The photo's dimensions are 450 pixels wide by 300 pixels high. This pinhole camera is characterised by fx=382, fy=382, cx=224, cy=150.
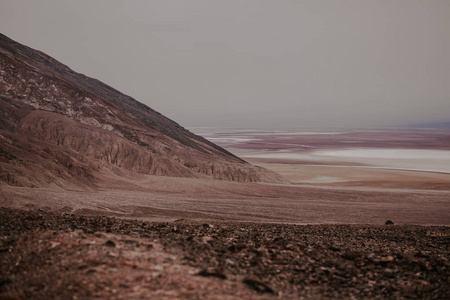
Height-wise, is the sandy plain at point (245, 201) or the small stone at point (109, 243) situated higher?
the small stone at point (109, 243)

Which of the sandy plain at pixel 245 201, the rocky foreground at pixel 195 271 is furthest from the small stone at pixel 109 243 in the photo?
the sandy plain at pixel 245 201

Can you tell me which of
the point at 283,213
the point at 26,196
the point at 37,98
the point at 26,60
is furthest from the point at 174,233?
the point at 26,60

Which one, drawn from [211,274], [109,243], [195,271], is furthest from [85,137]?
[211,274]

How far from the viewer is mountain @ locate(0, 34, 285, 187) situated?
32531mm

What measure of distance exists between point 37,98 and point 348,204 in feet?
124

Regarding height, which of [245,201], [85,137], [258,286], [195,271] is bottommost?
[245,201]

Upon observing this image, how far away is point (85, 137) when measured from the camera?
41.5 metres

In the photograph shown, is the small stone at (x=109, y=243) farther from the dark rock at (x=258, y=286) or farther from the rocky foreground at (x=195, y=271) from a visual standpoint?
the dark rock at (x=258, y=286)

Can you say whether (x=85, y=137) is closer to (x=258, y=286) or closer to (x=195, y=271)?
(x=195, y=271)

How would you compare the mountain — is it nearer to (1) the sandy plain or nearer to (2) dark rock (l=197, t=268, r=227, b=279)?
(1) the sandy plain

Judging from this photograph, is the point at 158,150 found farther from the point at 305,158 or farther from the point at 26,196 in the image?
the point at 305,158

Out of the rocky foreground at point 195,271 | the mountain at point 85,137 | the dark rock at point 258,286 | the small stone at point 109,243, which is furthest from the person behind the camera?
the mountain at point 85,137

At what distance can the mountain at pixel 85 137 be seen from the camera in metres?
32.5

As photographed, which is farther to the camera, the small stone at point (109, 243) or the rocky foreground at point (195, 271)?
the small stone at point (109, 243)
